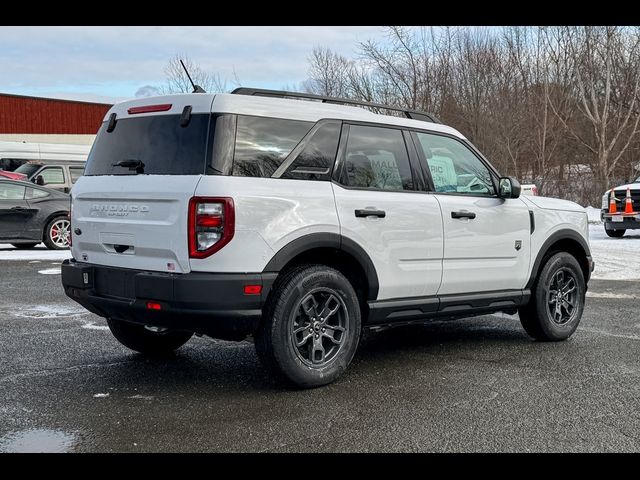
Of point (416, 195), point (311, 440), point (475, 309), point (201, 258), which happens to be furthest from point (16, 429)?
point (475, 309)

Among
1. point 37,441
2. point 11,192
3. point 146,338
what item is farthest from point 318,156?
point 11,192

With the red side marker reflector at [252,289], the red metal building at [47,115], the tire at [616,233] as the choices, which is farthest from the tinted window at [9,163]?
the red side marker reflector at [252,289]

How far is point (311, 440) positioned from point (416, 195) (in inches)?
89.7

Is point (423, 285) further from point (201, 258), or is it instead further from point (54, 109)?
point (54, 109)

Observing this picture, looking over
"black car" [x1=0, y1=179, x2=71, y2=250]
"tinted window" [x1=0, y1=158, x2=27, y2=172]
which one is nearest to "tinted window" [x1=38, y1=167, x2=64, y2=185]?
"black car" [x1=0, y1=179, x2=71, y2=250]

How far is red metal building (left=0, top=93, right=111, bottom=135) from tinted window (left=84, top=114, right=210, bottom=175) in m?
42.5

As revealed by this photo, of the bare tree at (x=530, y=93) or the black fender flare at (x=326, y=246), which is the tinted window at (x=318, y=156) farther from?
the bare tree at (x=530, y=93)

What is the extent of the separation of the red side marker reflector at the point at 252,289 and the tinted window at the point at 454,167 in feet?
6.33

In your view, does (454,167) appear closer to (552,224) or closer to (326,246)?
(552,224)

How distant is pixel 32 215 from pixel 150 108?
31.6 ft

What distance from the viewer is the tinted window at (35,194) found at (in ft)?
43.9
